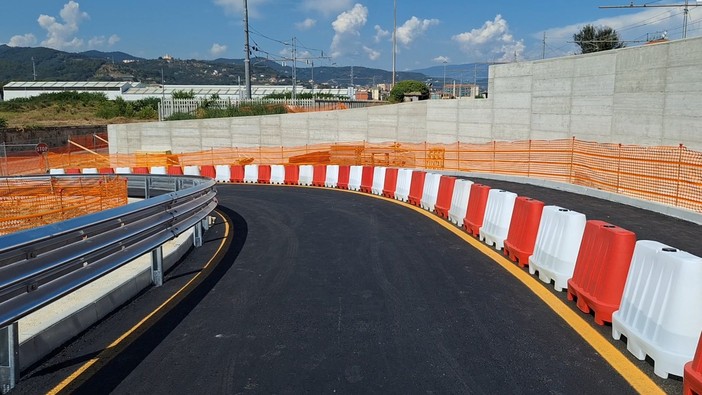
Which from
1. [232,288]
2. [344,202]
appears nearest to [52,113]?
[344,202]

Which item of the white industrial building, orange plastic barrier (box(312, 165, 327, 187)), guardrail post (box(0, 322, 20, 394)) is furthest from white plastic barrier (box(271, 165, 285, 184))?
the white industrial building

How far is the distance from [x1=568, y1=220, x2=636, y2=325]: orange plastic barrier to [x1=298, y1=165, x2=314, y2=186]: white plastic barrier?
54.9ft

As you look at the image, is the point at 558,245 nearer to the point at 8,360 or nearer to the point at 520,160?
the point at 8,360

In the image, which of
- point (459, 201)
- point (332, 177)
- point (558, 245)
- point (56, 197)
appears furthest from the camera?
point (332, 177)

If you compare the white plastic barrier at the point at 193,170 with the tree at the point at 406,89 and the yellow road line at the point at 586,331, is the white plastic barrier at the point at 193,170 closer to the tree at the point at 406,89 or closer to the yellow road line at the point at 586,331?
the yellow road line at the point at 586,331

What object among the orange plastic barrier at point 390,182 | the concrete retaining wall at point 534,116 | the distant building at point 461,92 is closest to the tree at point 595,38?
the distant building at point 461,92

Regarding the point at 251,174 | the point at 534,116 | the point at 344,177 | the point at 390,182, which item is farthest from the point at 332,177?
the point at 534,116

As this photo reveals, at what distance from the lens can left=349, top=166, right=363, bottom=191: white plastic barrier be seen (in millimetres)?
19578

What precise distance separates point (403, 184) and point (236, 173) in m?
11.3

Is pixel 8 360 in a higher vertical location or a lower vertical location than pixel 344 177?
lower

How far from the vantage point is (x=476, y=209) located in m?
10.4

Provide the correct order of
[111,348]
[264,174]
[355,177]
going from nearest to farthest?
[111,348] → [355,177] → [264,174]

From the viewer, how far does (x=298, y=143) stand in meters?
37.2

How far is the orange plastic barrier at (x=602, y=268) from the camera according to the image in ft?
17.4
